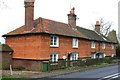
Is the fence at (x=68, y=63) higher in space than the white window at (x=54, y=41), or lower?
lower

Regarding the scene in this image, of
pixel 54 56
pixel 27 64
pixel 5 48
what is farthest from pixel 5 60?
pixel 54 56

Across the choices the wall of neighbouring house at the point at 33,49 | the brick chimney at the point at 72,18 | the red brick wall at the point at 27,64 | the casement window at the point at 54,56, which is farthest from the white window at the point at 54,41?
the brick chimney at the point at 72,18

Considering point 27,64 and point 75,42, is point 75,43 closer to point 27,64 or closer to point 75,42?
point 75,42

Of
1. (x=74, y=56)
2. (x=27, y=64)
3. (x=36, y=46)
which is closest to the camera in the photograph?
(x=36, y=46)

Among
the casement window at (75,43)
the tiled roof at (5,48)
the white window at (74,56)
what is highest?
the casement window at (75,43)

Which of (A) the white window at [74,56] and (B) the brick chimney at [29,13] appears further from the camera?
(A) the white window at [74,56]

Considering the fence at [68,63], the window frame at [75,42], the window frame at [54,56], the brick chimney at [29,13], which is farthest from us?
the window frame at [75,42]

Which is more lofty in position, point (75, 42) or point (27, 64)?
point (75, 42)

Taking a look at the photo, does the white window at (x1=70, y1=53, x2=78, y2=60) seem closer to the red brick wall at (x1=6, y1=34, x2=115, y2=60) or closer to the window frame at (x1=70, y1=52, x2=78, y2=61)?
the window frame at (x1=70, y1=52, x2=78, y2=61)

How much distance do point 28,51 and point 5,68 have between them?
13.1 ft

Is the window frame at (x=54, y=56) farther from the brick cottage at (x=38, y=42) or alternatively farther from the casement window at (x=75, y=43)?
the casement window at (x=75, y=43)

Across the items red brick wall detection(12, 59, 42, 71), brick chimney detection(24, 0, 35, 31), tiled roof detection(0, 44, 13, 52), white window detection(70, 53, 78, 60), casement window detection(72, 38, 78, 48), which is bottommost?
red brick wall detection(12, 59, 42, 71)

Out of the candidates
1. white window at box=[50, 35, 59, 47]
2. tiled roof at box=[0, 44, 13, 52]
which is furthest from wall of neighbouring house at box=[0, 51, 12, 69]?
white window at box=[50, 35, 59, 47]

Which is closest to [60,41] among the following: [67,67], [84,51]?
[67,67]
